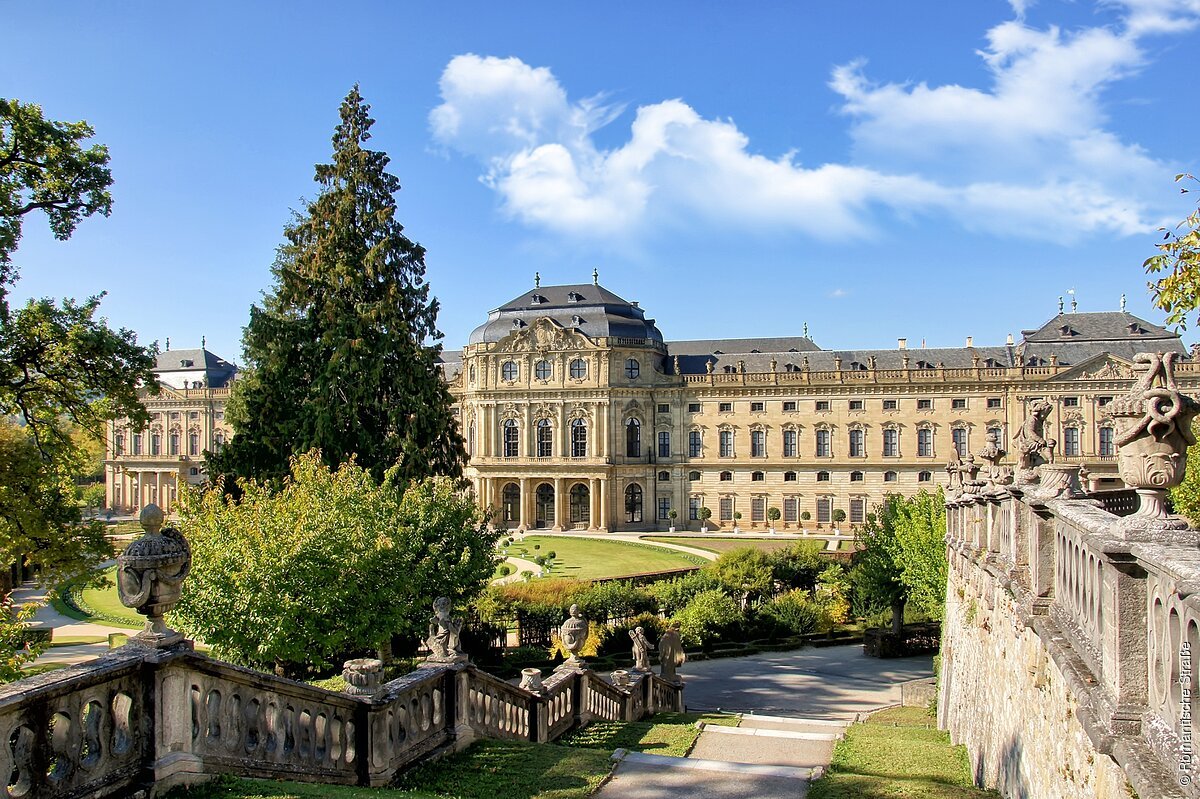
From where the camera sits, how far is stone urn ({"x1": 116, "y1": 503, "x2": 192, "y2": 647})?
691cm

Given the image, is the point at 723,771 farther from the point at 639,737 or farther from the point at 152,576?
the point at 152,576

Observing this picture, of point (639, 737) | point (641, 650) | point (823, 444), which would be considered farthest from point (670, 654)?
point (823, 444)

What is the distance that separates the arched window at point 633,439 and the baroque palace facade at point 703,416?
4.6 inches

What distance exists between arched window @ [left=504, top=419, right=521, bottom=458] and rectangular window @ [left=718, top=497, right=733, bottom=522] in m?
15.3

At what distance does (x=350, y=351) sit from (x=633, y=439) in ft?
123

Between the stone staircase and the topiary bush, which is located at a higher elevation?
the stone staircase

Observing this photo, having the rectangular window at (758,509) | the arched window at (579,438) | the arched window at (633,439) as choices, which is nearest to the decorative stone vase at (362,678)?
the arched window at (579,438)

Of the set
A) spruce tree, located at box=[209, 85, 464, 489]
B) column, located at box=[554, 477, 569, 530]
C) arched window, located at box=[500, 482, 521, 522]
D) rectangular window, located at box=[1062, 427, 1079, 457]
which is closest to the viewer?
spruce tree, located at box=[209, 85, 464, 489]

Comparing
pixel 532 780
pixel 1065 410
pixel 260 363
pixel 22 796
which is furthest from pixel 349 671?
pixel 1065 410

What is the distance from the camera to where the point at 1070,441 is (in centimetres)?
5444

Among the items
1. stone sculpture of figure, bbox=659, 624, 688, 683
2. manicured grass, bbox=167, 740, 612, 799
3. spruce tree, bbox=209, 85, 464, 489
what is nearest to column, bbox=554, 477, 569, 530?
spruce tree, bbox=209, 85, 464, 489

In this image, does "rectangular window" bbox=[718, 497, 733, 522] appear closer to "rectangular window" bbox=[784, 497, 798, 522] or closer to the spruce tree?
"rectangular window" bbox=[784, 497, 798, 522]

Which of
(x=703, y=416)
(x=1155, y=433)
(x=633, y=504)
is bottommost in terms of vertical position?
(x=633, y=504)

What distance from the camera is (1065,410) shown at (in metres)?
54.4
